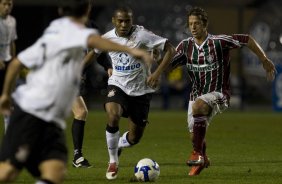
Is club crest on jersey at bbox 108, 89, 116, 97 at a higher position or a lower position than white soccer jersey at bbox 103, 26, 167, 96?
lower

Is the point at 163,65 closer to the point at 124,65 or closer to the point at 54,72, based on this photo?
the point at 124,65

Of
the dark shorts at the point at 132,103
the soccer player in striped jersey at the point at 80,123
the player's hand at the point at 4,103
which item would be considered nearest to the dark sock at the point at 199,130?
the dark shorts at the point at 132,103

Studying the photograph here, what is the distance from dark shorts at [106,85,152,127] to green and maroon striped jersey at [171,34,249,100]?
0.65 m

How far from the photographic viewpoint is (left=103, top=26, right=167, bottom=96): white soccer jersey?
10.5m

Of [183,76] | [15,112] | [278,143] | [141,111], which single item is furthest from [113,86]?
[183,76]

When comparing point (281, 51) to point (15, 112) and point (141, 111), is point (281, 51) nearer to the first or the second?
point (141, 111)

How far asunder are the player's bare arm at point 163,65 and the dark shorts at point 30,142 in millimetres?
2671

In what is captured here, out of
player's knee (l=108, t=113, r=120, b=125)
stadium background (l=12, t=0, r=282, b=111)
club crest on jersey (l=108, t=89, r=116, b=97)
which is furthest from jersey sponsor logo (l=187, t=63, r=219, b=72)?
stadium background (l=12, t=0, r=282, b=111)

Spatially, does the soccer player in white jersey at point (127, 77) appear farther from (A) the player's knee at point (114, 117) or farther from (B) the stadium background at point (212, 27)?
(B) the stadium background at point (212, 27)

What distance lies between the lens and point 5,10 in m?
12.2

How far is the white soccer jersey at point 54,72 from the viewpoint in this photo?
6633 millimetres

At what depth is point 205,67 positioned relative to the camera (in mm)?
10586

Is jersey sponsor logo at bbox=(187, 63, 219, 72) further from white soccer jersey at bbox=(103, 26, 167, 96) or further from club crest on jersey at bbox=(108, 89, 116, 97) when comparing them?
club crest on jersey at bbox=(108, 89, 116, 97)

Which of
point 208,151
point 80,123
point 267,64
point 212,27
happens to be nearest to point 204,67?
point 267,64
